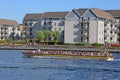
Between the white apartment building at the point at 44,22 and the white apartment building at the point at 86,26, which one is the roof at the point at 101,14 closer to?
the white apartment building at the point at 86,26

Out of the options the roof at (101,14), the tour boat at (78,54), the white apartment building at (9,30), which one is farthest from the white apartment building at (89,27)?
the tour boat at (78,54)

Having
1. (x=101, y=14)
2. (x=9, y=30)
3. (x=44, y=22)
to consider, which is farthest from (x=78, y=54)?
(x=9, y=30)

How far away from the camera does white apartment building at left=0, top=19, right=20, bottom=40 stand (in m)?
188

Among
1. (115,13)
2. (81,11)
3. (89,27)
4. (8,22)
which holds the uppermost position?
(115,13)

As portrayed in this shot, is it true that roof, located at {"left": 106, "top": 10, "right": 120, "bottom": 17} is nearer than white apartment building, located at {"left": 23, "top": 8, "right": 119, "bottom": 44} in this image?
No

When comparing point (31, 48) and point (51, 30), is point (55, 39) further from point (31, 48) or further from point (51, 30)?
point (31, 48)

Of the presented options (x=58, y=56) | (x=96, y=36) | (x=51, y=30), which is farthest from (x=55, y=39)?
(x=58, y=56)

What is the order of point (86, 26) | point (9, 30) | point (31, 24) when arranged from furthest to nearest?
point (9, 30) → point (31, 24) → point (86, 26)

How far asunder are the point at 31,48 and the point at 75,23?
2208 centimetres

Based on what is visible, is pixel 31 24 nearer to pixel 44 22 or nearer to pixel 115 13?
pixel 44 22

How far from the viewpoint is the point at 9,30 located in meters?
191

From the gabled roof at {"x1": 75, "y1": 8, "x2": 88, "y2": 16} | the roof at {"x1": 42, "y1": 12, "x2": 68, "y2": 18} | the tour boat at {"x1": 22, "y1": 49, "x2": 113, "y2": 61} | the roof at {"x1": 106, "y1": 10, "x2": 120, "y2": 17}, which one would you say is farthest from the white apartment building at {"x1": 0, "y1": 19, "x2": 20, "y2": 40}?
the tour boat at {"x1": 22, "y1": 49, "x2": 113, "y2": 61}

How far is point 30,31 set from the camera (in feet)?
600

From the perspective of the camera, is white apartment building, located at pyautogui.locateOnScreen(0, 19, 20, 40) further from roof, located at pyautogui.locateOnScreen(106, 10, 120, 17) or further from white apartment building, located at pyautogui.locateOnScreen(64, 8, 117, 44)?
roof, located at pyautogui.locateOnScreen(106, 10, 120, 17)
